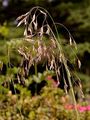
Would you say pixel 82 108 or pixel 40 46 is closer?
pixel 40 46

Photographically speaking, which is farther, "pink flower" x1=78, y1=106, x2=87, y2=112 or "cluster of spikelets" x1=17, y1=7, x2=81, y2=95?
"pink flower" x1=78, y1=106, x2=87, y2=112

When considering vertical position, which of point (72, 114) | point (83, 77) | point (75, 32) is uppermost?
point (72, 114)

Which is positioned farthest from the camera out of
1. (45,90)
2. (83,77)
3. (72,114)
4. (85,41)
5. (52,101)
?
(85,41)

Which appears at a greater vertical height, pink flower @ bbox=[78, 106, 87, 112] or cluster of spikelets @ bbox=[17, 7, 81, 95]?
cluster of spikelets @ bbox=[17, 7, 81, 95]

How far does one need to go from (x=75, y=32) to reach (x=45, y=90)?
13416 millimetres

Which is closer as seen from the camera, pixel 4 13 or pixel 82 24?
pixel 82 24

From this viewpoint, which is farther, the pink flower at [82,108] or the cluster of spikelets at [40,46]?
the pink flower at [82,108]

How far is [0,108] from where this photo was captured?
3.91 m

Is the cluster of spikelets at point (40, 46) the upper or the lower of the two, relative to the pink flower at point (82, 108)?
upper

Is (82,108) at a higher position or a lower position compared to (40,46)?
lower

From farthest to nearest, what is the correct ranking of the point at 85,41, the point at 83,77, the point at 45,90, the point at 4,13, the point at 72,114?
the point at 4,13, the point at 85,41, the point at 83,77, the point at 45,90, the point at 72,114

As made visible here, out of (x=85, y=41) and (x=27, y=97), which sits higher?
(x=27, y=97)

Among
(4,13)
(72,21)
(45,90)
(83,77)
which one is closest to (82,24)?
(72,21)

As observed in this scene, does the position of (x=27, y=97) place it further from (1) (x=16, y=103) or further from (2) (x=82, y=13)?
(2) (x=82, y=13)
